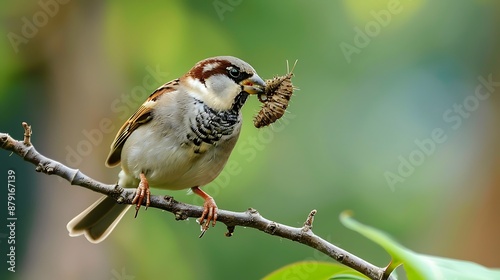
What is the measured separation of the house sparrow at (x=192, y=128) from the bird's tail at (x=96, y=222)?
182mm

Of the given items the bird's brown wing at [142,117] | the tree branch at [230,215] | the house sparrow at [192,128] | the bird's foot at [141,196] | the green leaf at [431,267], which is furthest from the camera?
the bird's brown wing at [142,117]

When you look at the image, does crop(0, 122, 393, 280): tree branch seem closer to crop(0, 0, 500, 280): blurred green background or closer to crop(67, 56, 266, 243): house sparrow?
crop(67, 56, 266, 243): house sparrow

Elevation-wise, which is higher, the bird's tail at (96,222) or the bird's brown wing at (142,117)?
the bird's brown wing at (142,117)

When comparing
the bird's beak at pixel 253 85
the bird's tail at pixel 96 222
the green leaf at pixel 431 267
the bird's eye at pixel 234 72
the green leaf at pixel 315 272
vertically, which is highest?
the bird's eye at pixel 234 72

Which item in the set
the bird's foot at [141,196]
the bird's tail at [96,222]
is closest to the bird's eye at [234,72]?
the bird's foot at [141,196]

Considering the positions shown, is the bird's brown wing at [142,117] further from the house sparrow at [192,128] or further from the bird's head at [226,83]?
the bird's head at [226,83]

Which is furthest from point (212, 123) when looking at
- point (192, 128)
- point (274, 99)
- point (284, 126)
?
point (284, 126)

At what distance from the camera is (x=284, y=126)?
361cm

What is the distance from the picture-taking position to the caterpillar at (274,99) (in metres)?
1.52

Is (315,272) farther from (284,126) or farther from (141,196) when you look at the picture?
(284,126)

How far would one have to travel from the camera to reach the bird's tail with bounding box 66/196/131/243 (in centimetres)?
202

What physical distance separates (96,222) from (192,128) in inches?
19.8

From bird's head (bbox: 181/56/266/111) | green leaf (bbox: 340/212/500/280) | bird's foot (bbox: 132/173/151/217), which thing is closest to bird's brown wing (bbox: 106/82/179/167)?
bird's head (bbox: 181/56/266/111)

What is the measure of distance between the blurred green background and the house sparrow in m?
1.57
